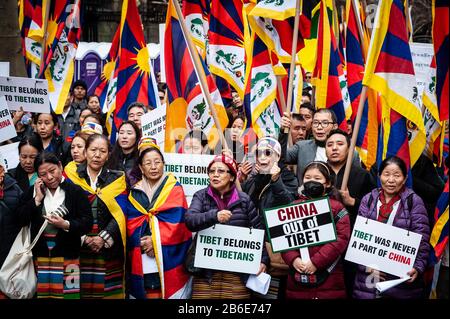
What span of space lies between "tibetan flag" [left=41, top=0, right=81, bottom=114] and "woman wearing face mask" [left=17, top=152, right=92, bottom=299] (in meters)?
4.30

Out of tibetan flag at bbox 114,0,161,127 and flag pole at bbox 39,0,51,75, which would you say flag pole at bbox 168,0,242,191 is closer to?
tibetan flag at bbox 114,0,161,127

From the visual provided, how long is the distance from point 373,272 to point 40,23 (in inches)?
251

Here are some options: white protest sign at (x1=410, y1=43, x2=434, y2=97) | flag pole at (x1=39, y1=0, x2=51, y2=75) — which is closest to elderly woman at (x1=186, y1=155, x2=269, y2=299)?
white protest sign at (x1=410, y1=43, x2=434, y2=97)

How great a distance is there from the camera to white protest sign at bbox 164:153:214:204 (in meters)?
7.56

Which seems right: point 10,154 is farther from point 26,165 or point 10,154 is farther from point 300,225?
point 300,225

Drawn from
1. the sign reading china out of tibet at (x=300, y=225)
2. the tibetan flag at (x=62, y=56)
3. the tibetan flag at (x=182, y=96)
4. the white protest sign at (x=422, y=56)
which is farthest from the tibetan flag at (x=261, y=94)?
the tibetan flag at (x=62, y=56)

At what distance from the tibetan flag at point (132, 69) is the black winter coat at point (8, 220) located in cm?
279

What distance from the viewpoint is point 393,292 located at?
254 inches

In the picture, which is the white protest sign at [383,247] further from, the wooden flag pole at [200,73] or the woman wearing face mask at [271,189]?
the wooden flag pole at [200,73]

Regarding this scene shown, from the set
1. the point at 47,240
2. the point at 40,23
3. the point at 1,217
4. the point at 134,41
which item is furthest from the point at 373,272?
the point at 40,23

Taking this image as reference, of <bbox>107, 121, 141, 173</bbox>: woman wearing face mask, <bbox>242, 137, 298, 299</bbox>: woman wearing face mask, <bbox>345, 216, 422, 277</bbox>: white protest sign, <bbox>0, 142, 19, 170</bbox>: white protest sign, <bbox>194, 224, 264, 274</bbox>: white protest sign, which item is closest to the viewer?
<bbox>345, 216, 422, 277</bbox>: white protest sign

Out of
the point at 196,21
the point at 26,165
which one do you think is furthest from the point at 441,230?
the point at 196,21

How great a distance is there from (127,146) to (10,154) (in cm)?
135

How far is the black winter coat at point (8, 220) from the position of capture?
22.7 feet
